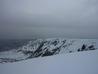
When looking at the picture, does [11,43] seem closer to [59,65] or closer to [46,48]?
[46,48]

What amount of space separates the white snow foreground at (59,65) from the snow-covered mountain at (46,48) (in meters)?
0.05

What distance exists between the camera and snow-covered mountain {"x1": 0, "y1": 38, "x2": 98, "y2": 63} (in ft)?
5.17

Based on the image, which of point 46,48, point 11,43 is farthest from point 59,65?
point 11,43

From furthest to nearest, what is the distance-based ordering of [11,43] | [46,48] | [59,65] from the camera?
[59,65] < [46,48] < [11,43]

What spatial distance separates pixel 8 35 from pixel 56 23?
540 mm

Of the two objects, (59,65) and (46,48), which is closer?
(46,48)

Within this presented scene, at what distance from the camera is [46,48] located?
5.47 feet

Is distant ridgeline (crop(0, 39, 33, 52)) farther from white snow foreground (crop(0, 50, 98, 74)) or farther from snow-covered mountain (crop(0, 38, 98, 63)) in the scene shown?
white snow foreground (crop(0, 50, 98, 74))

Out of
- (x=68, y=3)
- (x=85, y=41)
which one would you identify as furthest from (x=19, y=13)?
(x=85, y=41)

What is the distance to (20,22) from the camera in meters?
1.61

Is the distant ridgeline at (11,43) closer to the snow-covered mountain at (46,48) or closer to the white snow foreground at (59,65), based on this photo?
the snow-covered mountain at (46,48)

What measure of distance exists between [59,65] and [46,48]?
0.28 meters

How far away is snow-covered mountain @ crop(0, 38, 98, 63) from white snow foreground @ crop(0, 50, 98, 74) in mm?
51

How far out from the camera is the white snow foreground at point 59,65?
1.62m
